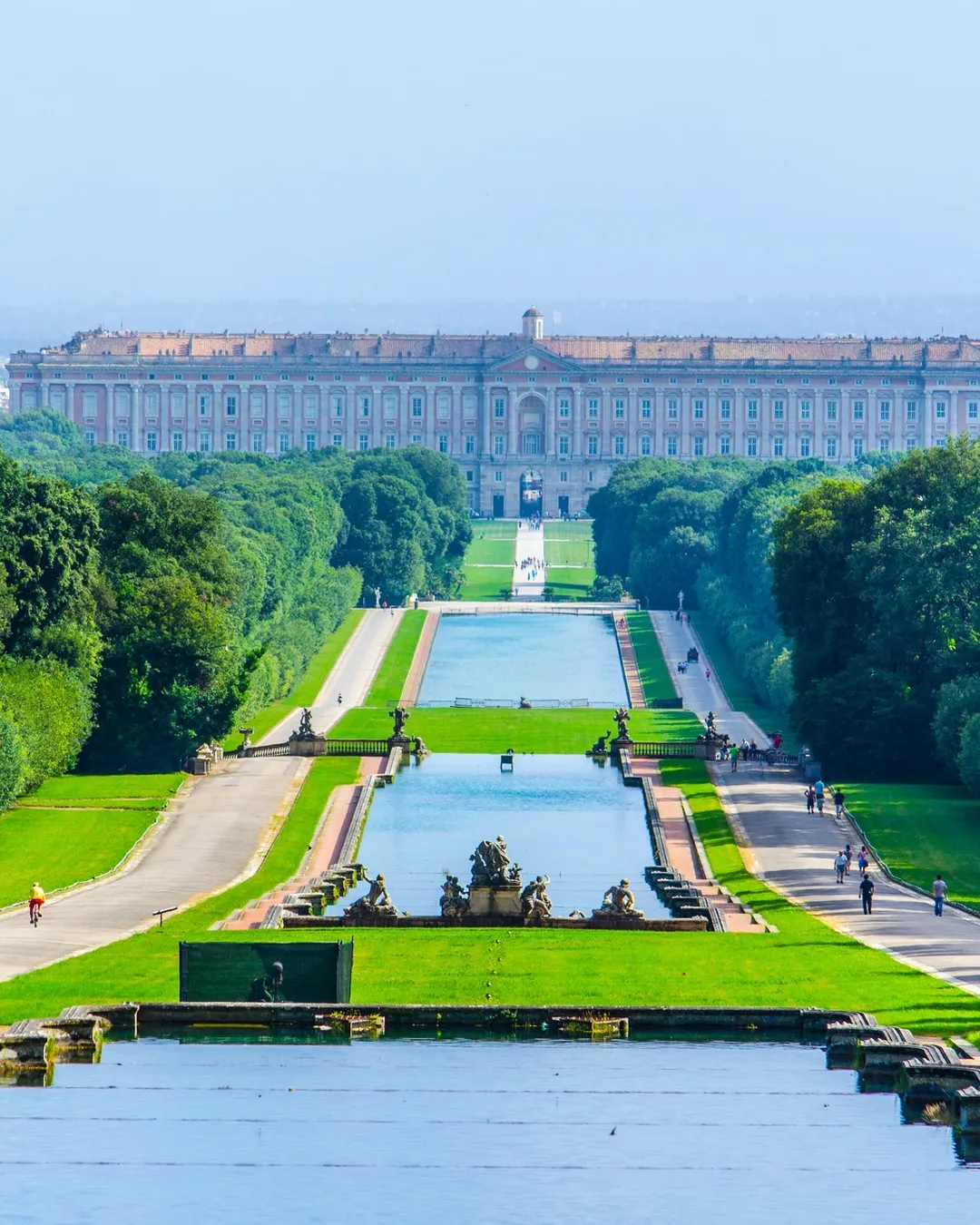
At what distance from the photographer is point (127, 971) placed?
135 ft

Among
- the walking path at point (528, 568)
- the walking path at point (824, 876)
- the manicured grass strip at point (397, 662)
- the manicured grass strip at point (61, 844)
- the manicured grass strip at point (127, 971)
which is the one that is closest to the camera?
the manicured grass strip at point (127, 971)

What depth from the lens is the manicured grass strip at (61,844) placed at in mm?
55094

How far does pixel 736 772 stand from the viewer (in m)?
76.1

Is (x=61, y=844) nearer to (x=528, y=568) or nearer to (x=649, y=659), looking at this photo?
(x=649, y=659)

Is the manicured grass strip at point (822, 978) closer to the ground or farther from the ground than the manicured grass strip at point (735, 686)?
farther from the ground

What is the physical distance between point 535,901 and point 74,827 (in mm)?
16365

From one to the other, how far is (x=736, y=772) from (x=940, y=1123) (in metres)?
44.1

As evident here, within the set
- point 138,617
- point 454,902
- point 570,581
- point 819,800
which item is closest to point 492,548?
point 570,581

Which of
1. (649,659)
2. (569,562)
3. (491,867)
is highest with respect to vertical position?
(491,867)

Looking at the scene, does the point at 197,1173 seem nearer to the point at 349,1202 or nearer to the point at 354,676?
the point at 349,1202

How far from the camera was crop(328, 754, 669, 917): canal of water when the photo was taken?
56.2 metres

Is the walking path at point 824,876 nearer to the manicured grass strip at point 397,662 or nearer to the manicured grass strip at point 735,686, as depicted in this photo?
the manicured grass strip at point 735,686

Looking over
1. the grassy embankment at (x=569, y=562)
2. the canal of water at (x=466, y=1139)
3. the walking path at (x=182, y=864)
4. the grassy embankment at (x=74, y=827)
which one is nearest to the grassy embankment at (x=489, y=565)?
→ the grassy embankment at (x=569, y=562)

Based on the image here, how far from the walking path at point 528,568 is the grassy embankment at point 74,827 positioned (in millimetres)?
69722
